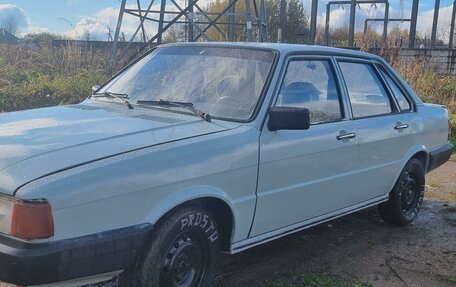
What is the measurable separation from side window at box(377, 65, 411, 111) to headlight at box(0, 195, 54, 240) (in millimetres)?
3646

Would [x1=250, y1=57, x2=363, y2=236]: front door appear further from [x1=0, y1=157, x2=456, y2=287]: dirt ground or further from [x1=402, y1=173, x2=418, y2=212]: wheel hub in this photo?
[x1=402, y1=173, x2=418, y2=212]: wheel hub

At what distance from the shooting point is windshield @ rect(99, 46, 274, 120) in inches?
145

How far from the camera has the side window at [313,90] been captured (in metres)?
3.87

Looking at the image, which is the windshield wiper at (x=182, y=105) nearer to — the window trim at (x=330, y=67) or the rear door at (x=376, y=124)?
the window trim at (x=330, y=67)

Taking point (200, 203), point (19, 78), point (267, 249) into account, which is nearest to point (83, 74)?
point (19, 78)

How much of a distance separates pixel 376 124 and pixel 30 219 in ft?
10.3

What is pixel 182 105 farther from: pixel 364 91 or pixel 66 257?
pixel 364 91

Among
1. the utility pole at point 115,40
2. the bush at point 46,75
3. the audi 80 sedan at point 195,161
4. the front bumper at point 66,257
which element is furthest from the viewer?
the utility pole at point 115,40

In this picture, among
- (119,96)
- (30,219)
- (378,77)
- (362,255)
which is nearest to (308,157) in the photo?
(362,255)

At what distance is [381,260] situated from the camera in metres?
4.38

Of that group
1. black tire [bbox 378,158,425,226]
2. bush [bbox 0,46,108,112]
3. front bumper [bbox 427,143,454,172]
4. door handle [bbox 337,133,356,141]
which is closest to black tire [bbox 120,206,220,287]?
door handle [bbox 337,133,356,141]

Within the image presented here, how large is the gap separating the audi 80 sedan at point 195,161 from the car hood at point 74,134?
0.01 meters

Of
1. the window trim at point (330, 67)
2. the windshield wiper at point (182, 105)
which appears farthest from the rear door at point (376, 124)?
the windshield wiper at point (182, 105)

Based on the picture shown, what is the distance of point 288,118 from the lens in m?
3.41
